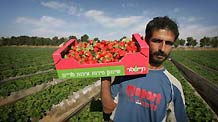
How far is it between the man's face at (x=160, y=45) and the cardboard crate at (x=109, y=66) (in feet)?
0.45

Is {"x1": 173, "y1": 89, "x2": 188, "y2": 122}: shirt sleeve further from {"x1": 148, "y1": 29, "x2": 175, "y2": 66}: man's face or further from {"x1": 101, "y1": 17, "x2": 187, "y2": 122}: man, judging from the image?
{"x1": 148, "y1": 29, "x2": 175, "y2": 66}: man's face

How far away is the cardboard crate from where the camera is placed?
84.5 inches

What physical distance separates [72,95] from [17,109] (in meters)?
2.81

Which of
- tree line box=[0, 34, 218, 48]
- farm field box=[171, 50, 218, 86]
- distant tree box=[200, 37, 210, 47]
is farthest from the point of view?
distant tree box=[200, 37, 210, 47]

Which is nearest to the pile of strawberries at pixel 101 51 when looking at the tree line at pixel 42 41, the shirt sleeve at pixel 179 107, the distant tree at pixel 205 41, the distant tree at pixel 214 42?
the shirt sleeve at pixel 179 107

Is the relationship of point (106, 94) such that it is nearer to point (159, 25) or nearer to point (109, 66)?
point (109, 66)

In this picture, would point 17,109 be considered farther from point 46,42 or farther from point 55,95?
point 46,42

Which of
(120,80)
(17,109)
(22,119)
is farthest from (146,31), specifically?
(17,109)

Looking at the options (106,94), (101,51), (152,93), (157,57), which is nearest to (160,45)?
(157,57)

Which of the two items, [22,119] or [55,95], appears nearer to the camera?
[22,119]

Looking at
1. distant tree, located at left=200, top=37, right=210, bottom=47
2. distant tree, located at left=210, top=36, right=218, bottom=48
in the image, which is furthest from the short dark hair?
distant tree, located at left=200, top=37, right=210, bottom=47

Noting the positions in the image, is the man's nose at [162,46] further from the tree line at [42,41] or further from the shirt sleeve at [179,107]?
the tree line at [42,41]

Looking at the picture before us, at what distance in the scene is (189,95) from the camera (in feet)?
32.5

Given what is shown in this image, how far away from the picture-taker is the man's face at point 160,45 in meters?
2.23
